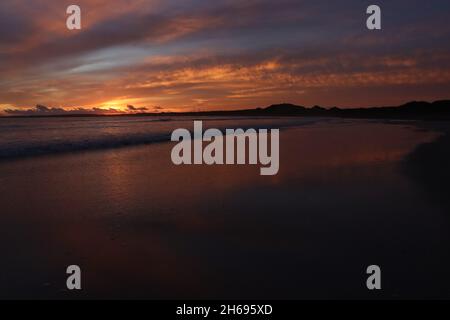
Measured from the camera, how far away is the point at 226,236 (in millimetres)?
6633

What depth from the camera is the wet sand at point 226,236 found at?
4859mm

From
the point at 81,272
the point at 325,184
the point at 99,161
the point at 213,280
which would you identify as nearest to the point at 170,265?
the point at 213,280

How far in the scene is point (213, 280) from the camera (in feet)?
16.4

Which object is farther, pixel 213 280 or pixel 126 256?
pixel 126 256

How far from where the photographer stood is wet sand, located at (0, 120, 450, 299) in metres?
4.86

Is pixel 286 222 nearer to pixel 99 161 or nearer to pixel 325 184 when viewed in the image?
pixel 325 184

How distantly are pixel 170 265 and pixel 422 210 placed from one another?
5171mm

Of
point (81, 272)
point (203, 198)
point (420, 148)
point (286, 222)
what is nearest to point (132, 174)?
point (203, 198)

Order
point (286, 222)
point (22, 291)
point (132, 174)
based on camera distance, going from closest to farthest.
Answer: point (22, 291)
point (286, 222)
point (132, 174)
